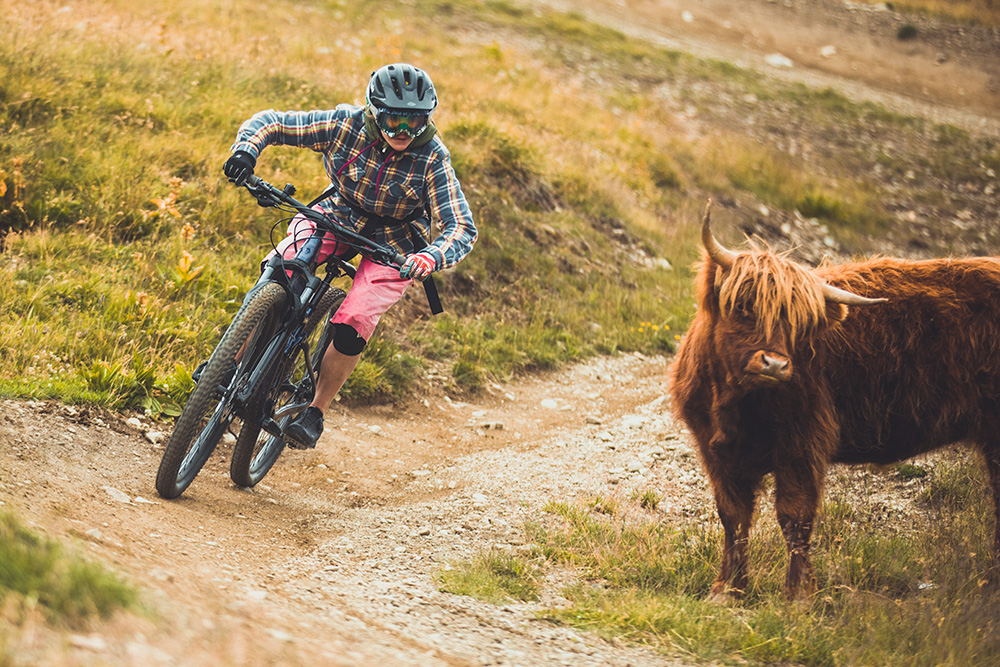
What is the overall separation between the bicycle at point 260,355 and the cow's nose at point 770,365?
2.07 m

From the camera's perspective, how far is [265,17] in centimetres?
1509

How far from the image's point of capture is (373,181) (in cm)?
492

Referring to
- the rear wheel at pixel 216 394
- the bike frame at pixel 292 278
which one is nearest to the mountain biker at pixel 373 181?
the bike frame at pixel 292 278

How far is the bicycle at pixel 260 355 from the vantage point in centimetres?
424

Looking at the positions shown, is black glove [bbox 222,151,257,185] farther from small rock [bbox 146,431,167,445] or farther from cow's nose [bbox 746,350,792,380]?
cow's nose [bbox 746,350,792,380]

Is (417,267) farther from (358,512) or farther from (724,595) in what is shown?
(724,595)

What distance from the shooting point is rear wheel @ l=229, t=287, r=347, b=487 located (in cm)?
488

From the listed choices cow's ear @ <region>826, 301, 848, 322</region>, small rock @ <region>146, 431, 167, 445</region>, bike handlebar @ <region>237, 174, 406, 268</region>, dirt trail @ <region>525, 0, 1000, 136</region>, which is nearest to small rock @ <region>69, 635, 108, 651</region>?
bike handlebar @ <region>237, 174, 406, 268</region>

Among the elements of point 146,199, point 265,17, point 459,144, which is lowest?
point 146,199

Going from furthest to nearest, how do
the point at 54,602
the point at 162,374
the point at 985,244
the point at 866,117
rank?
1. the point at 866,117
2. the point at 985,244
3. the point at 162,374
4. the point at 54,602

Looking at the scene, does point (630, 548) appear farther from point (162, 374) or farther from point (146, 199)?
point (146, 199)

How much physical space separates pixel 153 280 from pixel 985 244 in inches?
649

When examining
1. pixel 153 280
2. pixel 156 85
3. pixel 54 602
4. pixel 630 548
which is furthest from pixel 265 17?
pixel 54 602

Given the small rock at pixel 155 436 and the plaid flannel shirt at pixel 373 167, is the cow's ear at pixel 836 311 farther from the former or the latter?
the small rock at pixel 155 436
